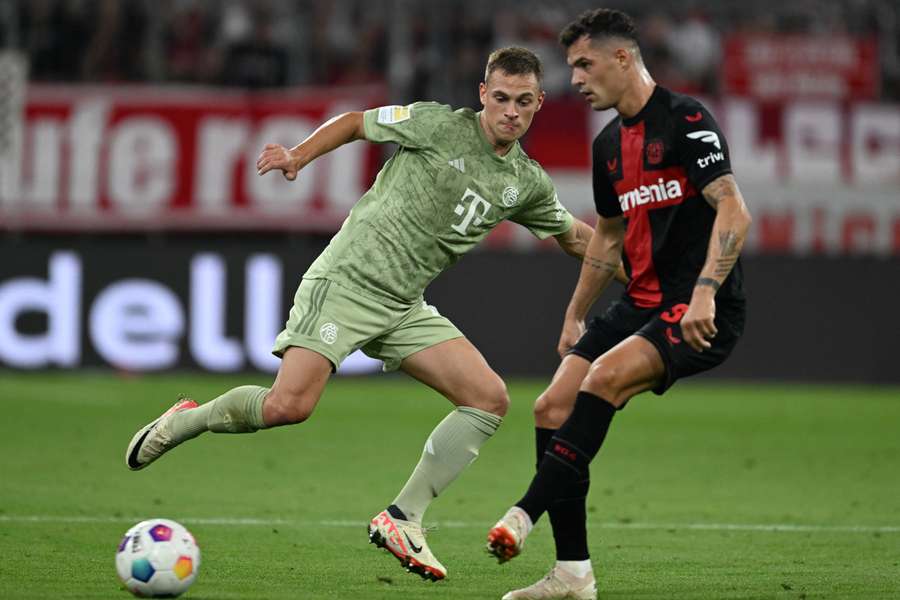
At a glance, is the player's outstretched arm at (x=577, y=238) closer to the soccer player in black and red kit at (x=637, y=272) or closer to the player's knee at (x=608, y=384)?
the soccer player in black and red kit at (x=637, y=272)

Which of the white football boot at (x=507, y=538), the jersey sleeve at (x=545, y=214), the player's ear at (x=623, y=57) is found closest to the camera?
the white football boot at (x=507, y=538)

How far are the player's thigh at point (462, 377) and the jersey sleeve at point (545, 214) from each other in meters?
0.64

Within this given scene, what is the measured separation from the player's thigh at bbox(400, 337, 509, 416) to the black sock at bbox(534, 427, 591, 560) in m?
0.44

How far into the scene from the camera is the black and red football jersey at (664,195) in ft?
19.9

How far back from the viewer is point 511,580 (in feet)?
21.1

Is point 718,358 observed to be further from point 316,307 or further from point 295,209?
point 295,209

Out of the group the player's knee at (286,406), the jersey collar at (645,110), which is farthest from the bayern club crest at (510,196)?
the player's knee at (286,406)

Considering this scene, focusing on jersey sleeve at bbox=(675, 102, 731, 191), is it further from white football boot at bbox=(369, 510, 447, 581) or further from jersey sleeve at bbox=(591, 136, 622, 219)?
white football boot at bbox=(369, 510, 447, 581)

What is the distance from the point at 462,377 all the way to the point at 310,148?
1149 millimetres

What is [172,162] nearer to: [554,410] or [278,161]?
[278,161]

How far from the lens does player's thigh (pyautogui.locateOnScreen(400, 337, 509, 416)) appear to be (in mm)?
6488

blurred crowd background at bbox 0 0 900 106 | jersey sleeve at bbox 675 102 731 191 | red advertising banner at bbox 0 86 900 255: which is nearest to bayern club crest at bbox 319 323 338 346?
jersey sleeve at bbox 675 102 731 191

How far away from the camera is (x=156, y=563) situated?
5.47m

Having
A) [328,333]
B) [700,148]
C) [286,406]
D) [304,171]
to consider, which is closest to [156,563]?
[286,406]
